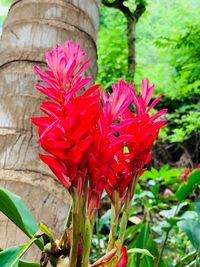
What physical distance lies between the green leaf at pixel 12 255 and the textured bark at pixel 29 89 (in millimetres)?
264

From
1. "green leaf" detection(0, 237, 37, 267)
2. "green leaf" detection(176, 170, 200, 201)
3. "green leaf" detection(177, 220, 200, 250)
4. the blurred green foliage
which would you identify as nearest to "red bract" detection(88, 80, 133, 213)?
"green leaf" detection(0, 237, 37, 267)

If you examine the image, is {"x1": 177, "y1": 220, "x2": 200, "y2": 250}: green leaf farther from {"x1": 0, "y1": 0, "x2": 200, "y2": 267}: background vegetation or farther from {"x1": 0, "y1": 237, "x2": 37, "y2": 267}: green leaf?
{"x1": 0, "y1": 237, "x2": 37, "y2": 267}: green leaf

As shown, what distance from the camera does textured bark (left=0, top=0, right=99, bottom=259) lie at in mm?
787

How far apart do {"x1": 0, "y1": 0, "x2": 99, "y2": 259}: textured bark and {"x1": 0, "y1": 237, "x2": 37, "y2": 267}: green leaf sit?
0.26m

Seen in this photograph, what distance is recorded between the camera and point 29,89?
902 mm

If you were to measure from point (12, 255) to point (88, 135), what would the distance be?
19 centimetres

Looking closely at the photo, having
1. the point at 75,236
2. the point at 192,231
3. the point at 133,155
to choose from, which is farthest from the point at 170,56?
the point at 75,236

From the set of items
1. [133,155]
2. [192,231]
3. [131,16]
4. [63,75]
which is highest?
[131,16]

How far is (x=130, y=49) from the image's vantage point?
322cm

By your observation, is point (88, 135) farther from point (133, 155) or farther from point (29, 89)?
point (29, 89)

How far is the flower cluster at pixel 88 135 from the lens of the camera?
1.35ft

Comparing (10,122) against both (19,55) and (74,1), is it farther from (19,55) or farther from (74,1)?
(74,1)

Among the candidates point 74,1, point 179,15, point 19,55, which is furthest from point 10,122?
point 179,15

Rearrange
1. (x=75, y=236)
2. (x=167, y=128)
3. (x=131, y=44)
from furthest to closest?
(x=167, y=128) < (x=131, y=44) < (x=75, y=236)
